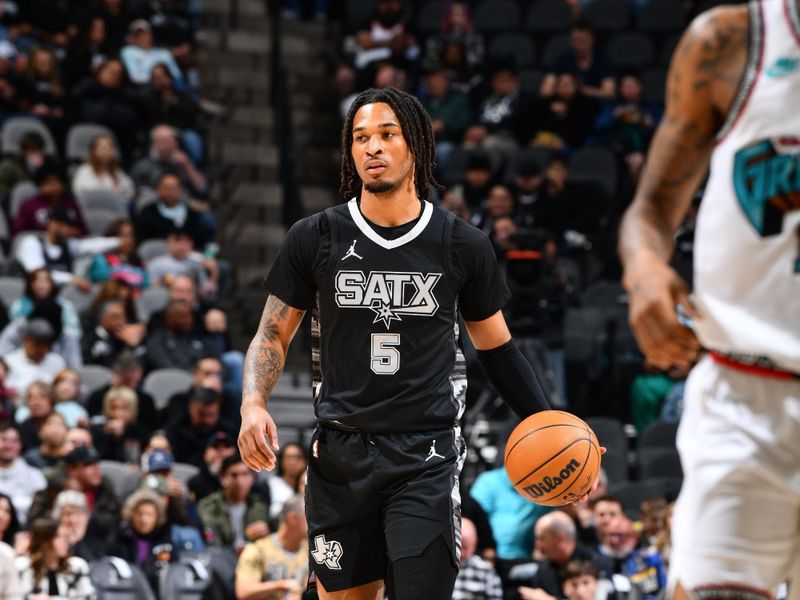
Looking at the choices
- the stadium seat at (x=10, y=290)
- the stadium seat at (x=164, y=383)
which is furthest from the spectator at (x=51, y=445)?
the stadium seat at (x=10, y=290)

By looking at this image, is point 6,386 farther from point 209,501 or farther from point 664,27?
point 664,27

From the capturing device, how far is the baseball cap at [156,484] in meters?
10.4

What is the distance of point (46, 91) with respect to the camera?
49.1 ft

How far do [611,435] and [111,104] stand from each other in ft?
21.9

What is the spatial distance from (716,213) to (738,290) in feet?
0.60

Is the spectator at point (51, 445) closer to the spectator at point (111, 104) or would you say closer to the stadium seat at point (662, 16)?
the spectator at point (111, 104)

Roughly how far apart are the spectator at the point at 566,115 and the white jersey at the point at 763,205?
483 inches

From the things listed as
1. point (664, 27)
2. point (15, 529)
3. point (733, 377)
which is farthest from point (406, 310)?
point (664, 27)

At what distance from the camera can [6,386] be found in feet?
38.2

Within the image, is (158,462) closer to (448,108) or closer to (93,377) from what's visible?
(93,377)

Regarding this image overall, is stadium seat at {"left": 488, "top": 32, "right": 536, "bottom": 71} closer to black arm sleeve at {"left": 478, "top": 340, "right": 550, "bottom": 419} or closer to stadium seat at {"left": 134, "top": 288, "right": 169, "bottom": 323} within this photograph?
stadium seat at {"left": 134, "top": 288, "right": 169, "bottom": 323}

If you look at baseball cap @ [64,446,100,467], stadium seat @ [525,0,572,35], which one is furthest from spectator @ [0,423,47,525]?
stadium seat @ [525,0,572,35]

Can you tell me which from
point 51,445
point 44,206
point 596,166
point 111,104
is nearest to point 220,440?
point 51,445

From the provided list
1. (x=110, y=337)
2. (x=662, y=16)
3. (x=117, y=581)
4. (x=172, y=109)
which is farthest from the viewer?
(x=662, y=16)
